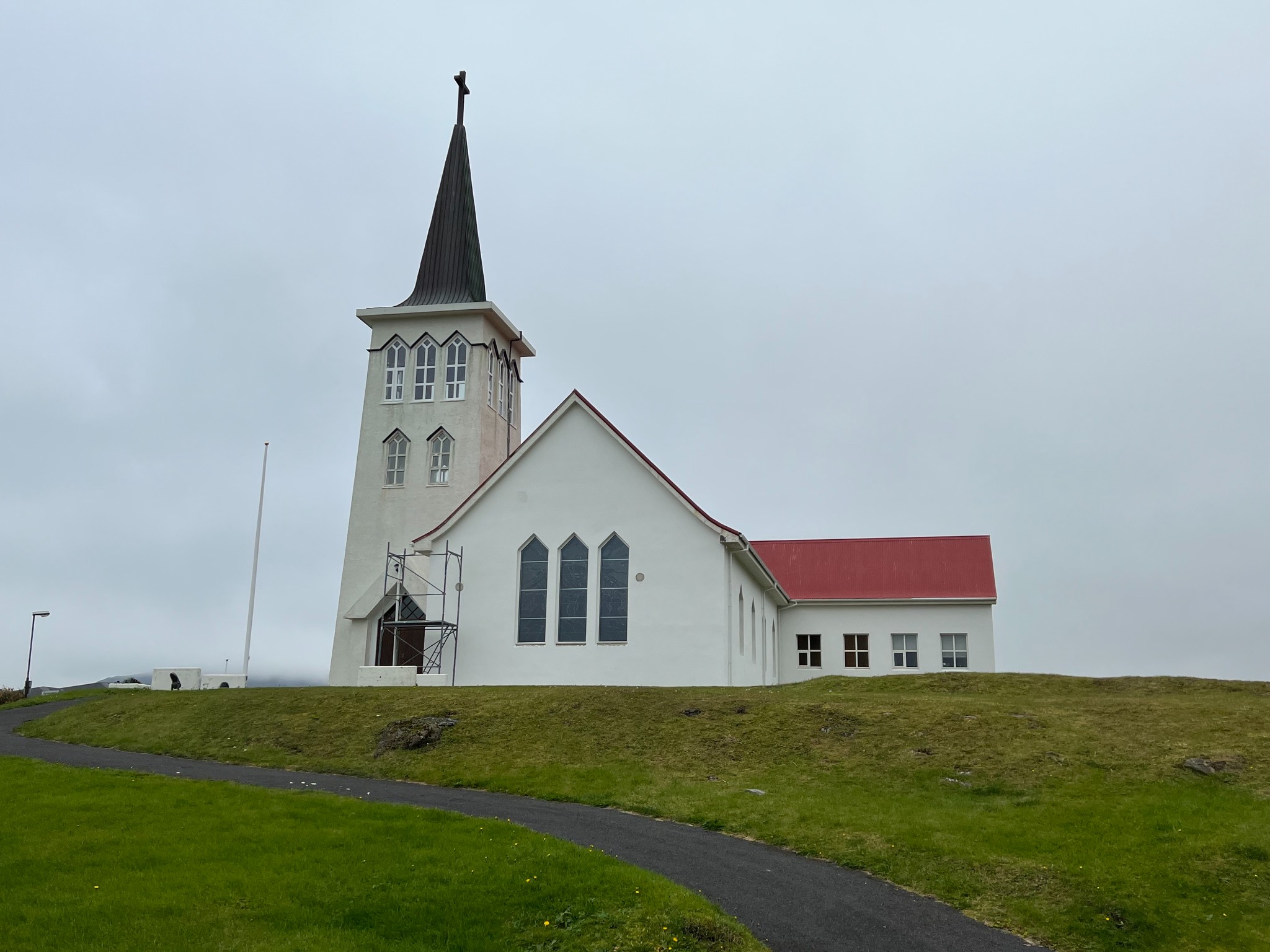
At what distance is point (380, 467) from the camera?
37500mm

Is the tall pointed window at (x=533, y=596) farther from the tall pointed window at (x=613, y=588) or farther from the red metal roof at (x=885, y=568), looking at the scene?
the red metal roof at (x=885, y=568)

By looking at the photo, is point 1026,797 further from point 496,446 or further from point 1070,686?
point 496,446

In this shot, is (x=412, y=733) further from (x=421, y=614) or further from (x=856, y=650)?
(x=856, y=650)

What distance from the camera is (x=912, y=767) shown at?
1809cm

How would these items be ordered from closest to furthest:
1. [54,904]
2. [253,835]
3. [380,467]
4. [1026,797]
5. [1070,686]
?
[54,904] → [253,835] → [1026,797] → [1070,686] → [380,467]

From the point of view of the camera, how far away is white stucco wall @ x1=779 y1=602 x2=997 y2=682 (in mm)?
40062

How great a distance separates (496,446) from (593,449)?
10.2m

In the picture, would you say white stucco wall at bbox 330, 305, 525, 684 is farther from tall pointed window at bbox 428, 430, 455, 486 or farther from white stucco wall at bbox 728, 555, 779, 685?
white stucco wall at bbox 728, 555, 779, 685

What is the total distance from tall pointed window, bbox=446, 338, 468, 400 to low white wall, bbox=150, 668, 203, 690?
1217 cm

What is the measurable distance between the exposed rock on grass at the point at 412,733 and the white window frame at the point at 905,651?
74.5ft

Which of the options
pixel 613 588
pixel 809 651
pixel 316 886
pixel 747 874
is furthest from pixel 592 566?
pixel 316 886

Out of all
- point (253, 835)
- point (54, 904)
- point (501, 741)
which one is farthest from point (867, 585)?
point (54, 904)

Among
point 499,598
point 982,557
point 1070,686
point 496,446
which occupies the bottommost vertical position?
point 1070,686

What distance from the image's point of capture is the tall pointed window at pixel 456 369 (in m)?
37.6
